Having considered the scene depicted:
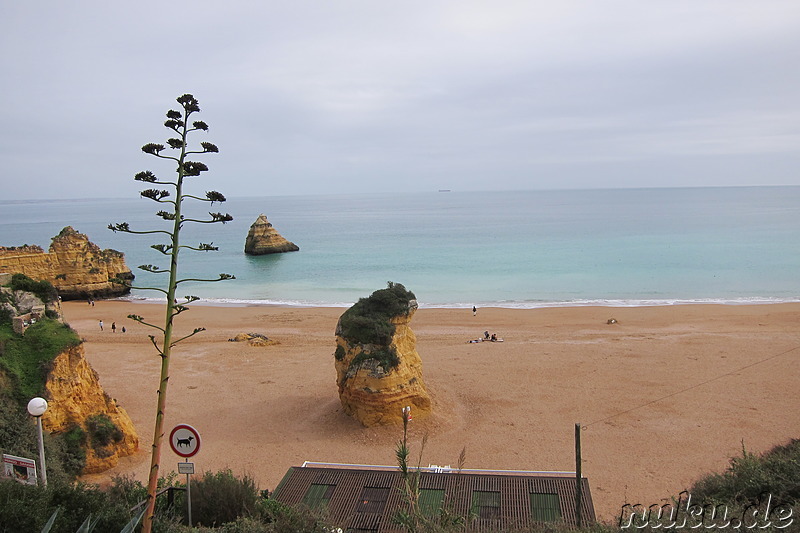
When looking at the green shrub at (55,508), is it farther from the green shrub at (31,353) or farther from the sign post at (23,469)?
the green shrub at (31,353)

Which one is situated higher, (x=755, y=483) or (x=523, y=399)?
(x=755, y=483)

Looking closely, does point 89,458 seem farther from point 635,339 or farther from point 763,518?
point 635,339

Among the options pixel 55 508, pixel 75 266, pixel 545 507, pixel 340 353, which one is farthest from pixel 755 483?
pixel 75 266

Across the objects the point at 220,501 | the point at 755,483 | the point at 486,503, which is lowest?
the point at 486,503

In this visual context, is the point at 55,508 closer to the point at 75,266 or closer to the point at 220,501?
the point at 220,501

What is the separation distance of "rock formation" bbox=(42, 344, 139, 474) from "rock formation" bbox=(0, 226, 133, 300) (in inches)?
1335

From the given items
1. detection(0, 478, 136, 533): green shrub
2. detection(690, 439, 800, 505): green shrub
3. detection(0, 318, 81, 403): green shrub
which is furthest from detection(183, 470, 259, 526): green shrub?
detection(690, 439, 800, 505): green shrub

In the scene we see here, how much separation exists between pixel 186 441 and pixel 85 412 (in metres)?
8.94

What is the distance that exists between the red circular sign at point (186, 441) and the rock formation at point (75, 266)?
141 ft

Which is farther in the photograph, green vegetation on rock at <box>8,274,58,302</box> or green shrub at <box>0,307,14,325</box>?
green vegetation on rock at <box>8,274,58,302</box>

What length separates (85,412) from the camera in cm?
1511

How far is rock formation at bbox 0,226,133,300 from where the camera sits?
1831 inches

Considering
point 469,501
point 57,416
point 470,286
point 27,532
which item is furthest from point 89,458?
point 470,286

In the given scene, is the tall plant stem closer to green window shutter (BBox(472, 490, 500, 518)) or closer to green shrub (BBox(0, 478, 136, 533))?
green shrub (BBox(0, 478, 136, 533))
